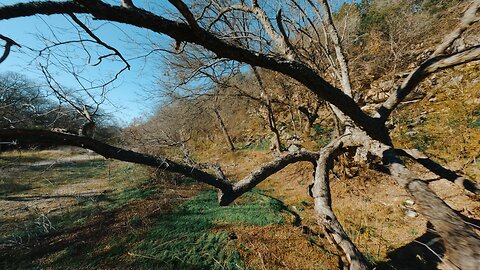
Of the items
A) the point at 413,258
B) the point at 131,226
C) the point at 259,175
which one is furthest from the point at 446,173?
the point at 131,226

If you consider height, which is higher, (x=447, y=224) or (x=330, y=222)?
(x=447, y=224)

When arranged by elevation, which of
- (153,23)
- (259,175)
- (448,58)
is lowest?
(259,175)

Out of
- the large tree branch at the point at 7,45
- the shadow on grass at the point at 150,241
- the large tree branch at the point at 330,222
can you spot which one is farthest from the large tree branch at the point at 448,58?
the large tree branch at the point at 7,45

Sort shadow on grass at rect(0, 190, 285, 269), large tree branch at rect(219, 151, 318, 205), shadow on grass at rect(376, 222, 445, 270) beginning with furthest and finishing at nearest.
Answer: shadow on grass at rect(0, 190, 285, 269)
shadow on grass at rect(376, 222, 445, 270)
large tree branch at rect(219, 151, 318, 205)

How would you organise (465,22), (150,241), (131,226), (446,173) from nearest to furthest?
(465,22) < (446,173) < (150,241) < (131,226)

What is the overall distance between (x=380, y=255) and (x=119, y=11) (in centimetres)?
586

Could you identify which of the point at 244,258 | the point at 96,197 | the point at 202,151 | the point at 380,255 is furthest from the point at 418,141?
the point at 202,151

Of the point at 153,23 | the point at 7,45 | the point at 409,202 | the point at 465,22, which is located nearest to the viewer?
the point at 153,23

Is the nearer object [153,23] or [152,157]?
[153,23]

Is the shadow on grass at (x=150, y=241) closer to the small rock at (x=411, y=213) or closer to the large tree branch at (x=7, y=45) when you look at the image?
the small rock at (x=411, y=213)

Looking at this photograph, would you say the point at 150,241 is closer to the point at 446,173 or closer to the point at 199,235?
the point at 199,235

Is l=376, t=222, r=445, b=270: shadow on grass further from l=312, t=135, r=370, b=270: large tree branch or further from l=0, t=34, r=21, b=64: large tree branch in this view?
l=0, t=34, r=21, b=64: large tree branch

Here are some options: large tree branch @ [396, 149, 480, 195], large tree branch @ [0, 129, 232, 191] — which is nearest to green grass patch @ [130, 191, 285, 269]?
large tree branch @ [0, 129, 232, 191]

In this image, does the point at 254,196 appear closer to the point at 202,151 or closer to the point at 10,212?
the point at 10,212
